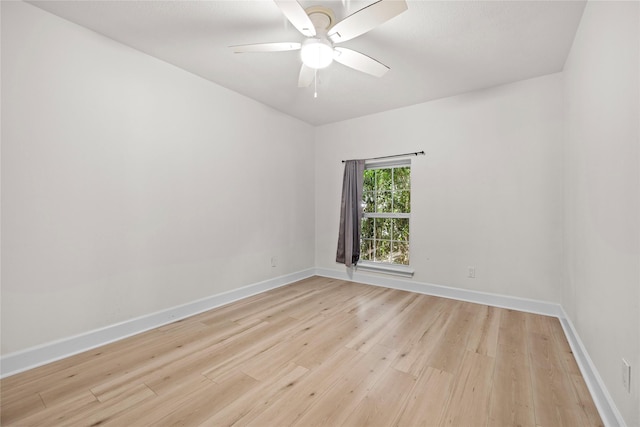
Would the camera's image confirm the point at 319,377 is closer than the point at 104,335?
Yes

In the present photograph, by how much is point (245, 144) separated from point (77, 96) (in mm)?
1607

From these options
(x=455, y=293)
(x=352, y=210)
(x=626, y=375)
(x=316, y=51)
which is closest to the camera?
(x=626, y=375)

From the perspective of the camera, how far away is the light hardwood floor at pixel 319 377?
4.69ft

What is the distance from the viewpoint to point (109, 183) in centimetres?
222

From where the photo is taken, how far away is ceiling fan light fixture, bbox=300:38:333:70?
6.01ft

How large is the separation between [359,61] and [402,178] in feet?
6.91

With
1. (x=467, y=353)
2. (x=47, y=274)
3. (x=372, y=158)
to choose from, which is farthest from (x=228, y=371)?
(x=372, y=158)

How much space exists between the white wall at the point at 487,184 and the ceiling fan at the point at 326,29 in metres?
1.66

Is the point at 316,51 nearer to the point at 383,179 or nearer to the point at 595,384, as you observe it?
the point at 383,179

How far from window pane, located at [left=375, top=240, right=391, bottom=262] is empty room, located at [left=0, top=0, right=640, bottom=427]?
25 cm

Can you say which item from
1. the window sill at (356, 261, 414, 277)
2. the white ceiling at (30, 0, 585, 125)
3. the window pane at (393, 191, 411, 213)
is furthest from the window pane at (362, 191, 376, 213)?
the white ceiling at (30, 0, 585, 125)

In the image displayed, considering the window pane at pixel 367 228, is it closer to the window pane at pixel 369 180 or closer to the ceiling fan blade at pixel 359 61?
the window pane at pixel 369 180

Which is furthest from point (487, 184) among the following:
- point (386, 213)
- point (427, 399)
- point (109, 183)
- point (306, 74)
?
point (109, 183)

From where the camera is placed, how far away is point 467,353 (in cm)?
206
